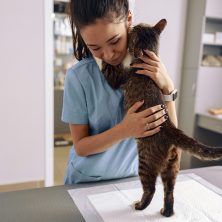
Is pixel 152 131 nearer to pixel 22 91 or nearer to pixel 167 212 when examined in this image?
pixel 167 212

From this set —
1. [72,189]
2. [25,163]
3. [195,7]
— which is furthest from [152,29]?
[195,7]

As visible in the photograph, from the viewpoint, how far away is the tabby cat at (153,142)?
0.61m

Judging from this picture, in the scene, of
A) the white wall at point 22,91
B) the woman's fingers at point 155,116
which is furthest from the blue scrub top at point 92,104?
the white wall at point 22,91

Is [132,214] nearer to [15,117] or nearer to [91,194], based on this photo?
[91,194]

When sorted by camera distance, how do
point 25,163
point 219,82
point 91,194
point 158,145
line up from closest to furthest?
point 158,145, point 91,194, point 25,163, point 219,82

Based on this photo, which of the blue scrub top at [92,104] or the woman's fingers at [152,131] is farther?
the blue scrub top at [92,104]

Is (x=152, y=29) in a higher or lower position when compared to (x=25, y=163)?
higher

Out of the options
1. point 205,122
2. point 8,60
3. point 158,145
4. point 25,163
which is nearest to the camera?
point 158,145

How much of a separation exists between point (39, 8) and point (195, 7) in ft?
4.44

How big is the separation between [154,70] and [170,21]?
1880 mm

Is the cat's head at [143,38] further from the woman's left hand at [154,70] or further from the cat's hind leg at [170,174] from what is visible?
the cat's hind leg at [170,174]

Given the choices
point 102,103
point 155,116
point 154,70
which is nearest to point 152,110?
point 155,116

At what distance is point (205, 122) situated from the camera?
232cm

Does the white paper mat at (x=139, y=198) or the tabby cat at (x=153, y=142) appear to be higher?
the tabby cat at (x=153, y=142)
